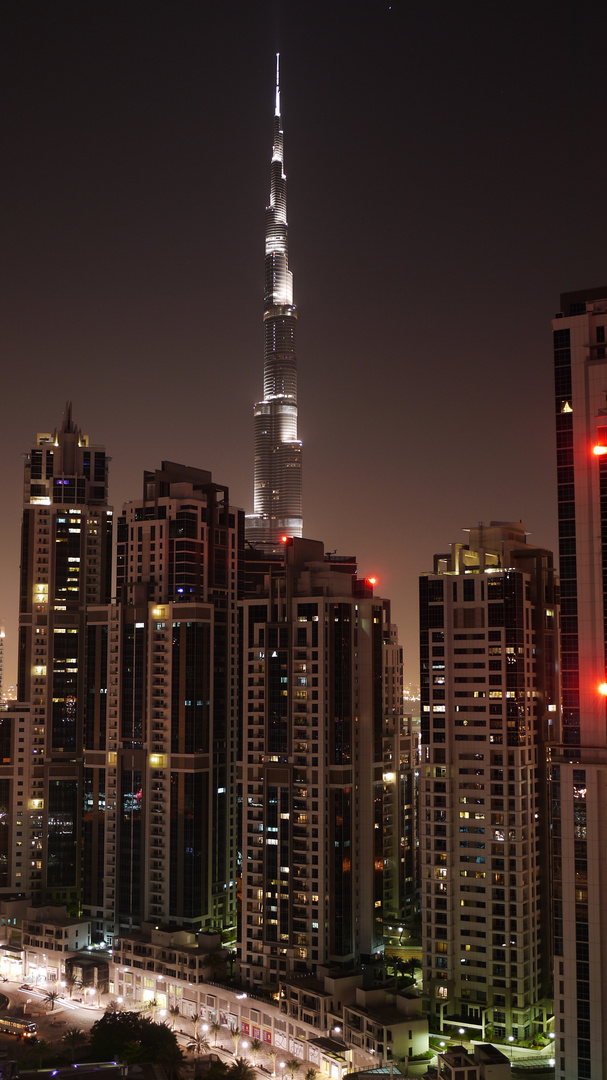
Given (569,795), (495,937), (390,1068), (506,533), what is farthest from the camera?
(506,533)

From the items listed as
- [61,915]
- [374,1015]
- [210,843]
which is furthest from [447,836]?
[61,915]

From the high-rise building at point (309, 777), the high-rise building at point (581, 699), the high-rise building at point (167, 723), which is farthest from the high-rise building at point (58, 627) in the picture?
the high-rise building at point (581, 699)

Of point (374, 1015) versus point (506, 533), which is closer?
point (374, 1015)

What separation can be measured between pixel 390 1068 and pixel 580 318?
179 feet

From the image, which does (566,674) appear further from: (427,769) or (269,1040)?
(269,1040)

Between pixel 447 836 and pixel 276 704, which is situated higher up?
pixel 276 704

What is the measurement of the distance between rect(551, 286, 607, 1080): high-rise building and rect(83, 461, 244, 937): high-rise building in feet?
172

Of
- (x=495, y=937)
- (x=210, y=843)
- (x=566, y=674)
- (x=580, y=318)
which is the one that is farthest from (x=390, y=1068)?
A: (x=580, y=318)

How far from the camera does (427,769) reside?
86.4 meters

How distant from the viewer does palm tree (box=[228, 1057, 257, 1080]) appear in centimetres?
7331

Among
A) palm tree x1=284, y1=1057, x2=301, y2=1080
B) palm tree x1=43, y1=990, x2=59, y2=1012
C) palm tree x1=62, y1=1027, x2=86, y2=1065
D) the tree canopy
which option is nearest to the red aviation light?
palm tree x1=284, y1=1057, x2=301, y2=1080

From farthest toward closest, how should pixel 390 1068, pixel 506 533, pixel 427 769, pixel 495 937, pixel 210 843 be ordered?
1. pixel 210 843
2. pixel 506 533
3. pixel 427 769
4. pixel 495 937
5. pixel 390 1068

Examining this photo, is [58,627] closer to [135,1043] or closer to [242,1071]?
[135,1043]

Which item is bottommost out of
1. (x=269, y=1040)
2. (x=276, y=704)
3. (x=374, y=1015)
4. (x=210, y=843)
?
(x=269, y=1040)
